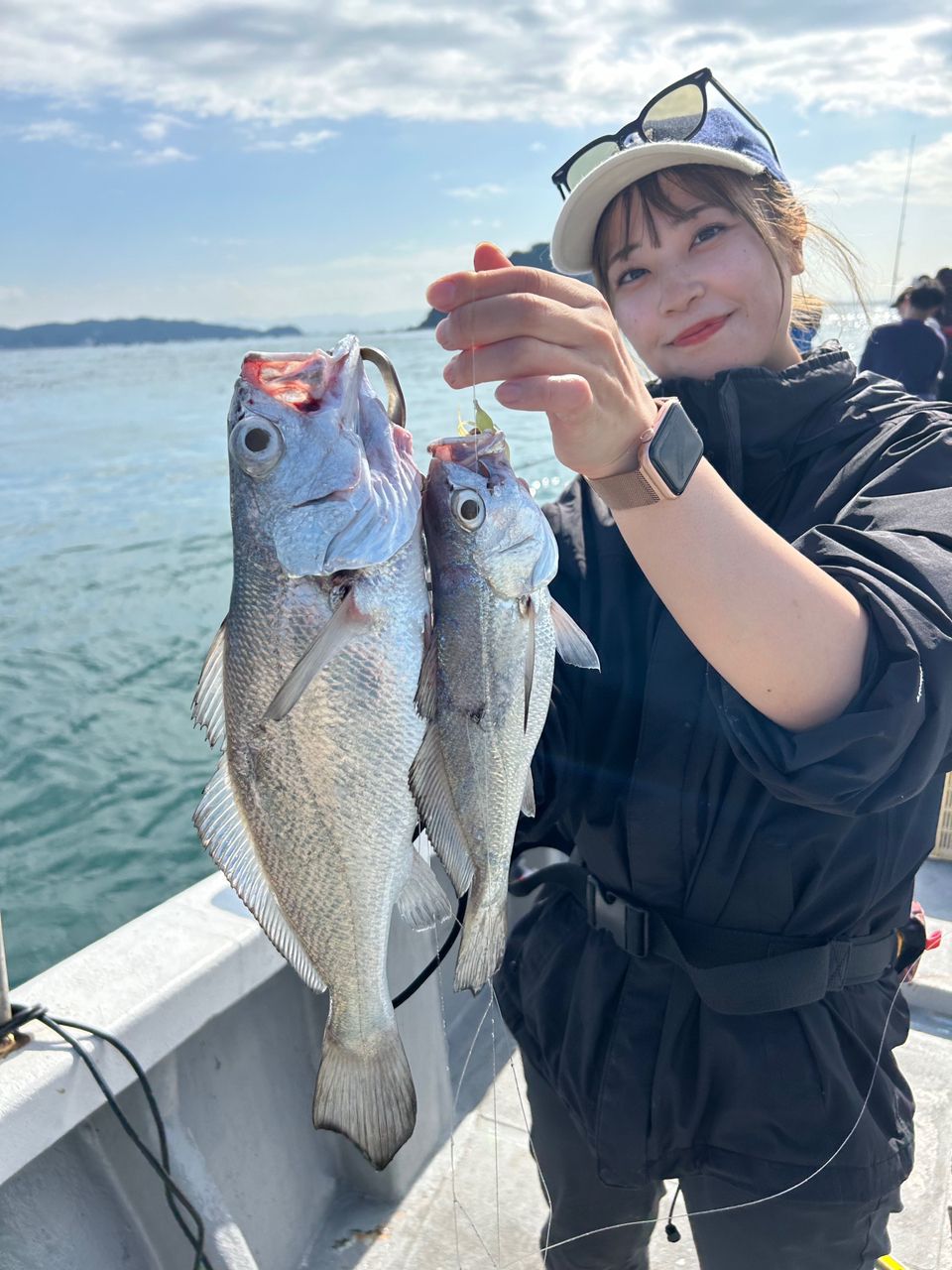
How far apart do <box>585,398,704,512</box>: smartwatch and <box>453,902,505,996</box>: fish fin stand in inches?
24.5

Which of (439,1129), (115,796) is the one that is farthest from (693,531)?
(115,796)

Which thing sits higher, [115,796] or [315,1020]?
[315,1020]

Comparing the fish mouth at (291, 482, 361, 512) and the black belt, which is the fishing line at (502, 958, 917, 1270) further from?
the fish mouth at (291, 482, 361, 512)

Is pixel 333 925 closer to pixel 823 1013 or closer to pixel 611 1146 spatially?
pixel 611 1146

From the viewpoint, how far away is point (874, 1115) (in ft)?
5.17

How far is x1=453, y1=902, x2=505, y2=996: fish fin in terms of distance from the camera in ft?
4.25

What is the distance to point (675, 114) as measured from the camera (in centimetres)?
194

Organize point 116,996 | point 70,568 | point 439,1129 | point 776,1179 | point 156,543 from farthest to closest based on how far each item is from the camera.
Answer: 1. point 156,543
2. point 70,568
3. point 439,1129
4. point 116,996
5. point 776,1179

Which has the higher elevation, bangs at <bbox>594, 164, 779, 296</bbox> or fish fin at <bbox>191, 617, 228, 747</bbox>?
bangs at <bbox>594, 164, 779, 296</bbox>

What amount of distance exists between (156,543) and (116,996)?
489 inches

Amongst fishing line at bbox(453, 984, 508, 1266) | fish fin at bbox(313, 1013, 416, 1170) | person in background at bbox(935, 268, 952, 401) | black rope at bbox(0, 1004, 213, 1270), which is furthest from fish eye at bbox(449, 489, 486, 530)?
person in background at bbox(935, 268, 952, 401)

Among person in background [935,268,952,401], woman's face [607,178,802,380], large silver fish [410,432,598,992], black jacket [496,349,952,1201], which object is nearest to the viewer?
large silver fish [410,432,598,992]

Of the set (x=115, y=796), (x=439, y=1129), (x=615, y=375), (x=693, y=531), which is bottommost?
(x=115, y=796)

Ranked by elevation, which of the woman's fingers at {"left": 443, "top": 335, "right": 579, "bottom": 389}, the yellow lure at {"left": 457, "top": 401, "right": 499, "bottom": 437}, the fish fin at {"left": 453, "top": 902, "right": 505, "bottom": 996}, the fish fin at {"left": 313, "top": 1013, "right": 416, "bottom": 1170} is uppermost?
the woman's fingers at {"left": 443, "top": 335, "right": 579, "bottom": 389}
